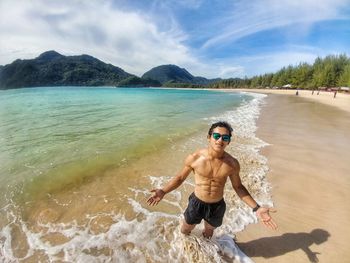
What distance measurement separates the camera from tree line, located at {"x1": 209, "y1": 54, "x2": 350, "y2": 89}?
76062 millimetres

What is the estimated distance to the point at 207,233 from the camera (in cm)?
356

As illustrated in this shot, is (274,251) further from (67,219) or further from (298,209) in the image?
(67,219)

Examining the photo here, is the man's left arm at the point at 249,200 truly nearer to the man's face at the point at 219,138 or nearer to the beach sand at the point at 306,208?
the man's face at the point at 219,138

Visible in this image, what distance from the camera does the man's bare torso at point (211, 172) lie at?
301 cm

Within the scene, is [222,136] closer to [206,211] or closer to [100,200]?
[206,211]

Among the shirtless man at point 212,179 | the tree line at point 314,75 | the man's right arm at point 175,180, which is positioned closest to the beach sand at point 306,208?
the shirtless man at point 212,179

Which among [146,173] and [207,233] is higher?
[207,233]

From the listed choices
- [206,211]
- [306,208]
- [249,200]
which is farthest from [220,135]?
[306,208]

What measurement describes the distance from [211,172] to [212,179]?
3.9 inches

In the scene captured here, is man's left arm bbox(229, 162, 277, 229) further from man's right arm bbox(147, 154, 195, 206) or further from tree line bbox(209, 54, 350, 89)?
tree line bbox(209, 54, 350, 89)

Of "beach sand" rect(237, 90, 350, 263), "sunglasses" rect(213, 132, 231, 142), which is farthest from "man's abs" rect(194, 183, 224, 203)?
"beach sand" rect(237, 90, 350, 263)

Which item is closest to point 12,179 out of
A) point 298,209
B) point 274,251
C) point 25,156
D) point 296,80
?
point 25,156

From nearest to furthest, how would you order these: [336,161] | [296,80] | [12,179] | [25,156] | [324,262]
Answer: [324,262] < [12,179] < [336,161] < [25,156] < [296,80]

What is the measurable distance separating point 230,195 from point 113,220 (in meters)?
2.64
